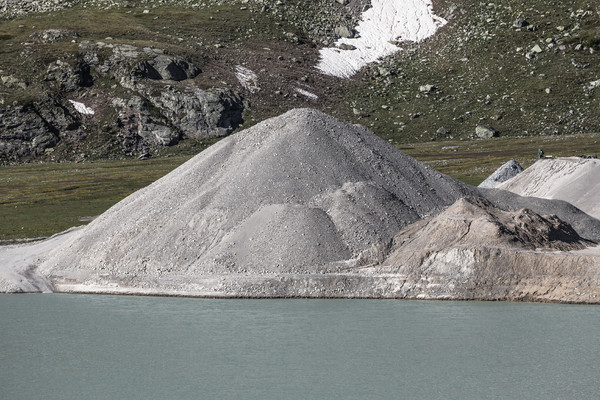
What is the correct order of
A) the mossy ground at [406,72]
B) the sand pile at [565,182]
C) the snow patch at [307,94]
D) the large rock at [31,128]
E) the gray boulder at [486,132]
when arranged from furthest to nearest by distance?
the snow patch at [307,94]
the gray boulder at [486,132]
the large rock at [31,128]
the mossy ground at [406,72]
the sand pile at [565,182]

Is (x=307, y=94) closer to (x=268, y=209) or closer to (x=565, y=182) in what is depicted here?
(x=565, y=182)

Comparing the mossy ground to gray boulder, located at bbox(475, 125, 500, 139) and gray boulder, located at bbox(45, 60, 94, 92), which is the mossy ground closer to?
gray boulder, located at bbox(475, 125, 500, 139)

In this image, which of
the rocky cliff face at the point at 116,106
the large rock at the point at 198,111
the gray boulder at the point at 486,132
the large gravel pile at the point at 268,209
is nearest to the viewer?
the large gravel pile at the point at 268,209

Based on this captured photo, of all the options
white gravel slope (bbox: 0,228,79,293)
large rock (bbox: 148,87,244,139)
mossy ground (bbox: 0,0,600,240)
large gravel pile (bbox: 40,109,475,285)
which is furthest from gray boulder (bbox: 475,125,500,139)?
white gravel slope (bbox: 0,228,79,293)

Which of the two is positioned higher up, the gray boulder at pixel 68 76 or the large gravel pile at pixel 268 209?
the gray boulder at pixel 68 76

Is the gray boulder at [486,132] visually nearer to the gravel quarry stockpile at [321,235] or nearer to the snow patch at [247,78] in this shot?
the snow patch at [247,78]

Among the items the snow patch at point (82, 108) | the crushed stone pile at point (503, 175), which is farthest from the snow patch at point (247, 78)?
the crushed stone pile at point (503, 175)
